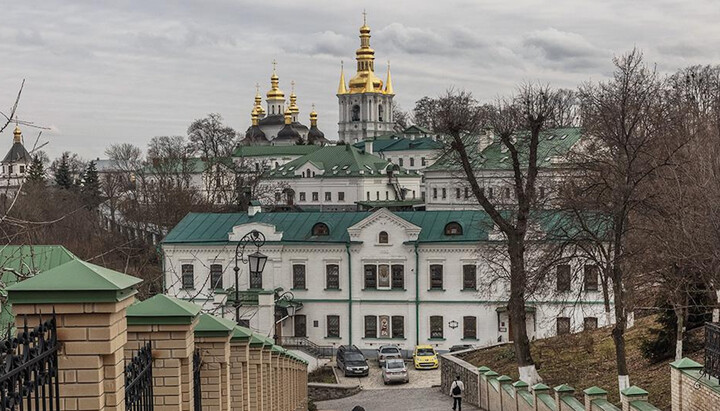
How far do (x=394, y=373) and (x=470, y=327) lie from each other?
6151 millimetres

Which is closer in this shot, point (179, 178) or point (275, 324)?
point (275, 324)

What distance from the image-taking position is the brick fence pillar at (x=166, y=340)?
5973 millimetres

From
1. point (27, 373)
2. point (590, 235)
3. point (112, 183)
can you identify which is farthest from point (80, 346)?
point (112, 183)

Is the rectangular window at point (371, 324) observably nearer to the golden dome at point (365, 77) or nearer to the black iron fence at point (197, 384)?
the black iron fence at point (197, 384)

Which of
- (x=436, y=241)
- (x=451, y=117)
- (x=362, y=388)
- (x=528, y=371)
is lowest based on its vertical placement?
(x=362, y=388)

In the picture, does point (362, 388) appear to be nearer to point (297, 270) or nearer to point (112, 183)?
point (297, 270)

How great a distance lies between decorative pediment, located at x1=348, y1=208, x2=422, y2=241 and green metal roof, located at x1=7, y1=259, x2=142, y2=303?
32762 mm

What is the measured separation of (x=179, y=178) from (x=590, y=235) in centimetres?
4962

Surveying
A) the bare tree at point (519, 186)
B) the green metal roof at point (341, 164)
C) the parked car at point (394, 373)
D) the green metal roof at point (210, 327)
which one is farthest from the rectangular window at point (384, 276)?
the green metal roof at point (341, 164)

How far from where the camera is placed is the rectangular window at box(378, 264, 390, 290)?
37.4 meters

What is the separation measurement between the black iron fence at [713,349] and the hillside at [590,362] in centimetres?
332

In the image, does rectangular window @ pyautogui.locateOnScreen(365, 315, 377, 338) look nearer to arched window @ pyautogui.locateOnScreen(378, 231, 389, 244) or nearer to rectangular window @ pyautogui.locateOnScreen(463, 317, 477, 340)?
arched window @ pyautogui.locateOnScreen(378, 231, 389, 244)

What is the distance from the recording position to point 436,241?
36.5m

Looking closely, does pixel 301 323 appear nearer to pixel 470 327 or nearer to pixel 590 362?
pixel 470 327
